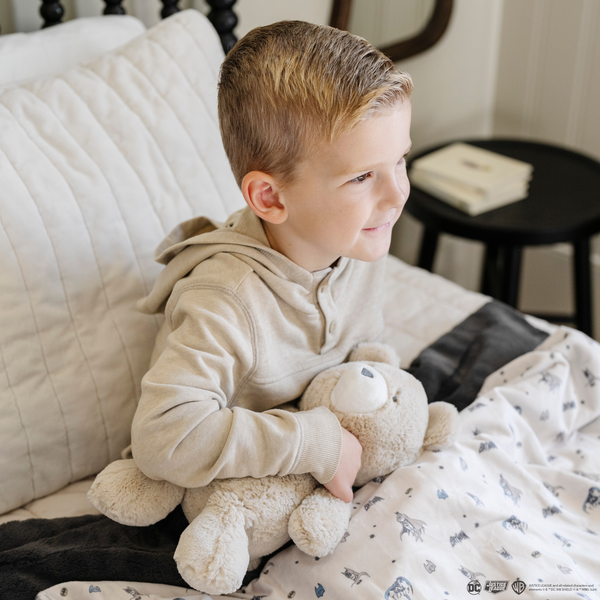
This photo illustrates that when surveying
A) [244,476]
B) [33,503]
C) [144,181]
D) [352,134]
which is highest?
[352,134]

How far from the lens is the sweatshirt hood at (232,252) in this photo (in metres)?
0.79

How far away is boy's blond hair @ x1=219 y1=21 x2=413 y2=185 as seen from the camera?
69 cm

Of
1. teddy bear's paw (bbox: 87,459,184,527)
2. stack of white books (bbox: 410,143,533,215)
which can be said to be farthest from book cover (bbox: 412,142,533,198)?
teddy bear's paw (bbox: 87,459,184,527)

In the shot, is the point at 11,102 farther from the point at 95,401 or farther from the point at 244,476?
the point at 244,476

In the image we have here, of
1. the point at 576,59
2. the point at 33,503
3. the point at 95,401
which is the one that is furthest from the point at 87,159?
the point at 576,59

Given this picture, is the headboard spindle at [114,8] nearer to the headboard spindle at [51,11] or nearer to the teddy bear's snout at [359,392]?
the headboard spindle at [51,11]

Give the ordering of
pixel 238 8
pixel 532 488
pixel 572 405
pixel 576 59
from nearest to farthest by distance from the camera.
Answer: pixel 532 488
pixel 572 405
pixel 238 8
pixel 576 59

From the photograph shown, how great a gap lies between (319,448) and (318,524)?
3.1 inches

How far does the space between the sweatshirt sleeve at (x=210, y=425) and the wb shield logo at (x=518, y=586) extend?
8.7 inches

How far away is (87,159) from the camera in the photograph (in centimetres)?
89

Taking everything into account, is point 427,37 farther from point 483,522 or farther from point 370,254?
point 483,522

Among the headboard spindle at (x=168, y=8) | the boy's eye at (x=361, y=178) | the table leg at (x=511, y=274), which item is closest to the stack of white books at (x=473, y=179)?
the table leg at (x=511, y=274)

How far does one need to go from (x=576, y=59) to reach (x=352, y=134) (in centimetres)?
135

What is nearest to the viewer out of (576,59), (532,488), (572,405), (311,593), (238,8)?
(311,593)
